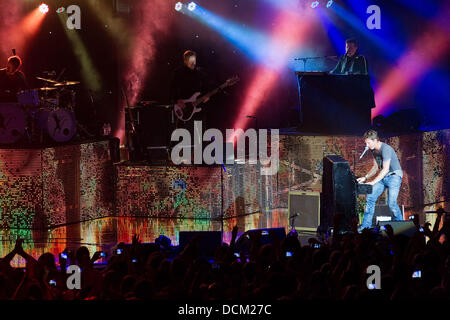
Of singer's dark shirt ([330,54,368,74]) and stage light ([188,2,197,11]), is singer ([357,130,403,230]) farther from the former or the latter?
stage light ([188,2,197,11])

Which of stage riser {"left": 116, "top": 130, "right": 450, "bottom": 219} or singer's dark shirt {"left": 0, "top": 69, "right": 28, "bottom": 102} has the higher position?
singer's dark shirt {"left": 0, "top": 69, "right": 28, "bottom": 102}

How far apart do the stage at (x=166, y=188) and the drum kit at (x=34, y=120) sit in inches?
10.2

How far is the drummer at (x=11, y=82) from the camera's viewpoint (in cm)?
1152

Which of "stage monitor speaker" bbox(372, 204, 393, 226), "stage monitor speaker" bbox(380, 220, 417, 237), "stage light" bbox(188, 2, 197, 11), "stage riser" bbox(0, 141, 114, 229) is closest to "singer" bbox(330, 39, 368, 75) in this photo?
"stage monitor speaker" bbox(372, 204, 393, 226)

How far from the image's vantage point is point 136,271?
5.57 meters

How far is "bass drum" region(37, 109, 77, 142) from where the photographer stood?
11.0 m

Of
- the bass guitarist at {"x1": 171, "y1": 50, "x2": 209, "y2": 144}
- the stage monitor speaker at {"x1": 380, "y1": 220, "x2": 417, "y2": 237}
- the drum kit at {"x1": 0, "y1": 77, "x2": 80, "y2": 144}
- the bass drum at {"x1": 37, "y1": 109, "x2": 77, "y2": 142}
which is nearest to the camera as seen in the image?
the stage monitor speaker at {"x1": 380, "y1": 220, "x2": 417, "y2": 237}

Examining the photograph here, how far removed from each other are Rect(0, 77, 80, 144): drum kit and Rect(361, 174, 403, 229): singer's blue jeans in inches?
172

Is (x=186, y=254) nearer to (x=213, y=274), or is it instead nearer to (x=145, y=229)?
(x=213, y=274)

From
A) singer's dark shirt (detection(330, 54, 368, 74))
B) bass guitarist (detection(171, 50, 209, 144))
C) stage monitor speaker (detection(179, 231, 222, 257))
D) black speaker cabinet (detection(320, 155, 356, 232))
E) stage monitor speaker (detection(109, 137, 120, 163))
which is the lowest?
stage monitor speaker (detection(179, 231, 222, 257))

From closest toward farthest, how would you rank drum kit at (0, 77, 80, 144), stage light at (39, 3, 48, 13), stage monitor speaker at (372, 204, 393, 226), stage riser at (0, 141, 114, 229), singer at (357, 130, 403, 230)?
singer at (357, 130, 403, 230) → stage monitor speaker at (372, 204, 393, 226) → stage riser at (0, 141, 114, 229) → drum kit at (0, 77, 80, 144) → stage light at (39, 3, 48, 13)

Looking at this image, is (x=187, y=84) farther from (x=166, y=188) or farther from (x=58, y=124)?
(x=58, y=124)

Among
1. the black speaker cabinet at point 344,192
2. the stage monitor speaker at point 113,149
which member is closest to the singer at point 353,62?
the black speaker cabinet at point 344,192

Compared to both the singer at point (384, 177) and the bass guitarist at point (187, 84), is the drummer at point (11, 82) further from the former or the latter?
the singer at point (384, 177)
